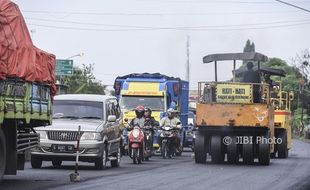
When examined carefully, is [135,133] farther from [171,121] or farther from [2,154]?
[2,154]

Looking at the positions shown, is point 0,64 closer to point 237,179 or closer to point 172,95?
point 237,179

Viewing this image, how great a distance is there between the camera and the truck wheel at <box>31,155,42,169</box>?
18938mm

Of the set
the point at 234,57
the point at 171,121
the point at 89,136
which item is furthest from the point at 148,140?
the point at 89,136

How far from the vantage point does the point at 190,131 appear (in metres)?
34.1

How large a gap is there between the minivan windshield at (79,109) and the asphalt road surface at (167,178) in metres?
1.39

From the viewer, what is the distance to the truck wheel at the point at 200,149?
74.6 feet

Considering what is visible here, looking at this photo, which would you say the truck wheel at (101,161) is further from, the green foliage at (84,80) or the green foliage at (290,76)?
the green foliage at (290,76)

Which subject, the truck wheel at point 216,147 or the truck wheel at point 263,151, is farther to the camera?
the truck wheel at point 216,147

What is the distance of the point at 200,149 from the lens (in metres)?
22.8

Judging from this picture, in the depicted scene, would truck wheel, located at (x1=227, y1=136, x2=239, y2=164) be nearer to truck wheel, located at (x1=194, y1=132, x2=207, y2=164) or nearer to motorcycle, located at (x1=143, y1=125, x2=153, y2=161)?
truck wheel, located at (x1=194, y1=132, x2=207, y2=164)

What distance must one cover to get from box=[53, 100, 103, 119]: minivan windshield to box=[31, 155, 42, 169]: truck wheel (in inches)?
53.0

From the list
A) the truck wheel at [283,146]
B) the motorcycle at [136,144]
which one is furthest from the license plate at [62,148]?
the truck wheel at [283,146]

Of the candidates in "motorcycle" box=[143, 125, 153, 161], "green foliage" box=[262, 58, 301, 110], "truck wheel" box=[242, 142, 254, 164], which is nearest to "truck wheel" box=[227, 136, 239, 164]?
"truck wheel" box=[242, 142, 254, 164]

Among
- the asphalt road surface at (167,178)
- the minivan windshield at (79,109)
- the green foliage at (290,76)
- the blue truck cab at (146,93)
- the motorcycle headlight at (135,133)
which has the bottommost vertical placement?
the asphalt road surface at (167,178)
